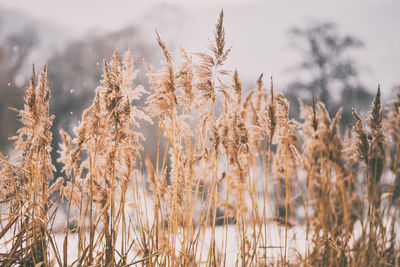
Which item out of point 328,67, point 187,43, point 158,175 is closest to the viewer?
point 158,175

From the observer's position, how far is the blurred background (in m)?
1.44

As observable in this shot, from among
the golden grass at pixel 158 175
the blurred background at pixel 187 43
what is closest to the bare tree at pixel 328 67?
the blurred background at pixel 187 43

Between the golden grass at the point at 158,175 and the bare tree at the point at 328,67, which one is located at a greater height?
the bare tree at the point at 328,67

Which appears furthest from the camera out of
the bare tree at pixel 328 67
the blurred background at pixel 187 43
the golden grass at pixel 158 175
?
the bare tree at pixel 328 67

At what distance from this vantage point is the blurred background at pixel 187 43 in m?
1.44

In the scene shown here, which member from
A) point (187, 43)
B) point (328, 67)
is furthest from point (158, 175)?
point (328, 67)

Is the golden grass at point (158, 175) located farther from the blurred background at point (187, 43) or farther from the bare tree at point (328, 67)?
the bare tree at point (328, 67)

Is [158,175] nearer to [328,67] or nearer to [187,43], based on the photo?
[187,43]

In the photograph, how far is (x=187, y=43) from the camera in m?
1.41

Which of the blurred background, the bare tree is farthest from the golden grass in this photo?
the bare tree

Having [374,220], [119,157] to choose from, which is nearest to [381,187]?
[374,220]

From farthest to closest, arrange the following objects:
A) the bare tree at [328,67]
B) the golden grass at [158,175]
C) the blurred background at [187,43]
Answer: the bare tree at [328,67] → the blurred background at [187,43] → the golden grass at [158,175]

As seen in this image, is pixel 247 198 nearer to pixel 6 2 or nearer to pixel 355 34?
pixel 355 34

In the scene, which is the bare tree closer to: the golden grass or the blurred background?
the blurred background
